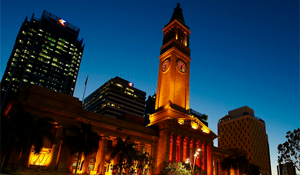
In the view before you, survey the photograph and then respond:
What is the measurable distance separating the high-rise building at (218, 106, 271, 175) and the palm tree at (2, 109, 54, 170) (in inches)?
4501

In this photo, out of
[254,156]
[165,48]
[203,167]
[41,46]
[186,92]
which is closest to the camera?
[203,167]

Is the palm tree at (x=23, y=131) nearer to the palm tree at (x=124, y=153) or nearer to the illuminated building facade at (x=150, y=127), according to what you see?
the illuminated building facade at (x=150, y=127)

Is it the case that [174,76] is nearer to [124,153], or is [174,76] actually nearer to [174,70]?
[174,70]

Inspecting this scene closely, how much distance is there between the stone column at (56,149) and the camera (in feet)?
140

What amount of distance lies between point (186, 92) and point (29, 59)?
328 ft

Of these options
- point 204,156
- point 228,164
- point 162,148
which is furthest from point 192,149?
point 228,164

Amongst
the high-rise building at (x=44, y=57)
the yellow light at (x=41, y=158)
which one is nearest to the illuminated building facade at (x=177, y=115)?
the yellow light at (x=41, y=158)

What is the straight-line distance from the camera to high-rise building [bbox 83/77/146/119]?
147500 millimetres

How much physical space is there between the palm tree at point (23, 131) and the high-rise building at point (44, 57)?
9614 centimetres

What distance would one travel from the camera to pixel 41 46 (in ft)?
458

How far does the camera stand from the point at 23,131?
35312 millimetres

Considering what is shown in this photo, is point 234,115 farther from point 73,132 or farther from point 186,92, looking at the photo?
point 73,132

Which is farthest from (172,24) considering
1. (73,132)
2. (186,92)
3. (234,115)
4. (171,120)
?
(234,115)

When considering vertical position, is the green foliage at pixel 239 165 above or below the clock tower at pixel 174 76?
below
